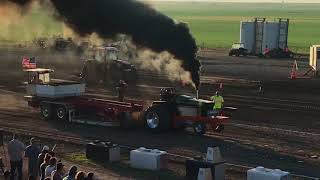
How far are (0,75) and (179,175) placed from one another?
3522cm

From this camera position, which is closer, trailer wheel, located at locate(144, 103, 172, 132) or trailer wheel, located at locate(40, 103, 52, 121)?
trailer wheel, located at locate(144, 103, 172, 132)

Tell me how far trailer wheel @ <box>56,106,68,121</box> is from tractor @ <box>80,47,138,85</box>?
15.5 m

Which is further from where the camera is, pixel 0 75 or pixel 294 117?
pixel 0 75

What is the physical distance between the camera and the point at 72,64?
63625 millimetres

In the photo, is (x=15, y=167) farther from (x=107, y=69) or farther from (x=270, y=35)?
(x=270, y=35)

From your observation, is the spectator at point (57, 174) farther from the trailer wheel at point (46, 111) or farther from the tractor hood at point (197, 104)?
the trailer wheel at point (46, 111)

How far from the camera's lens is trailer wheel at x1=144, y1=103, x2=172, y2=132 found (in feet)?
88.5

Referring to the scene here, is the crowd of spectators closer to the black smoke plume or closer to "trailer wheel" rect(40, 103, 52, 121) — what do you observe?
"trailer wheel" rect(40, 103, 52, 121)

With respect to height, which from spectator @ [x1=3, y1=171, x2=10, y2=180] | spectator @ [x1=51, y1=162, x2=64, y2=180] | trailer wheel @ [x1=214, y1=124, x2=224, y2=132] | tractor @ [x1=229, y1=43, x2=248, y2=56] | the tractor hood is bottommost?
spectator @ [x1=3, y1=171, x2=10, y2=180]

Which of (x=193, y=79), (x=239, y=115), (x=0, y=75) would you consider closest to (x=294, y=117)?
(x=239, y=115)

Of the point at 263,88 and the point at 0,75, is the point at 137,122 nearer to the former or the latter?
the point at 263,88

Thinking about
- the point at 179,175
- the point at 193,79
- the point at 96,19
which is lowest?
the point at 179,175

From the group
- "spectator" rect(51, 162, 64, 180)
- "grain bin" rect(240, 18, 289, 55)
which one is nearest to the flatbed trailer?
"spectator" rect(51, 162, 64, 180)

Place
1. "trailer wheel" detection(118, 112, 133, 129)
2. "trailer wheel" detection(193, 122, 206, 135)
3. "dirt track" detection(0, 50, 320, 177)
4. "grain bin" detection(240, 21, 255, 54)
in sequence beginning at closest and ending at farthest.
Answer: "dirt track" detection(0, 50, 320, 177), "trailer wheel" detection(193, 122, 206, 135), "trailer wheel" detection(118, 112, 133, 129), "grain bin" detection(240, 21, 255, 54)
